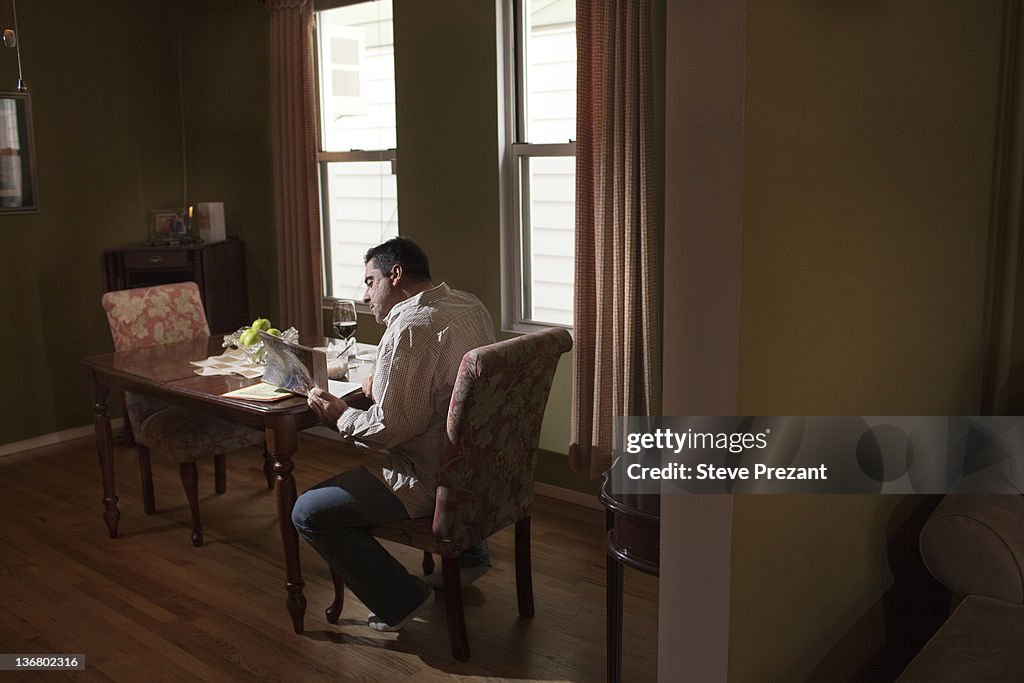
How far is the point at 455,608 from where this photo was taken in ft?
9.53

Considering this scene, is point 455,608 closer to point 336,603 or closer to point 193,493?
point 336,603

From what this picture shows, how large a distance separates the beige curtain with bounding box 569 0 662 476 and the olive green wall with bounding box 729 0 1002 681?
46.3 inches

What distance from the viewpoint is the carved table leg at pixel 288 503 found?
9.92 feet

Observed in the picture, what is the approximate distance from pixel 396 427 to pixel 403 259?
0.59 meters

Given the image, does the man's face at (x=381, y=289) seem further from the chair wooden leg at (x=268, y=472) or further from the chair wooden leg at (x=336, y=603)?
the chair wooden leg at (x=268, y=472)

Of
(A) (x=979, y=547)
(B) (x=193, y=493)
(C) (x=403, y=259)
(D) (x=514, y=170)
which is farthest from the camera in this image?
(D) (x=514, y=170)

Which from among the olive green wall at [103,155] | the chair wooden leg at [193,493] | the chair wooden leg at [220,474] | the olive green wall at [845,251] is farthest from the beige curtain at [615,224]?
the olive green wall at [103,155]

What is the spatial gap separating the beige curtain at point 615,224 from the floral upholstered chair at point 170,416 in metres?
1.46

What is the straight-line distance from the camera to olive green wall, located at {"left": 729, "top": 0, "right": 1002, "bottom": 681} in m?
1.75

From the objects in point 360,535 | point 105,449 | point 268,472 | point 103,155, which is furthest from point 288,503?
point 103,155

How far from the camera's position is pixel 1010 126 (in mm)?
2939

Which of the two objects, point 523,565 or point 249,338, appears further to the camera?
point 249,338

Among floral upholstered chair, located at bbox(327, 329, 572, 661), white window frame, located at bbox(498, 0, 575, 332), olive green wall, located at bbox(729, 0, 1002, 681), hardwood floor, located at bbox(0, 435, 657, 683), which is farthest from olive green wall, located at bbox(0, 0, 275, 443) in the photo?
olive green wall, located at bbox(729, 0, 1002, 681)

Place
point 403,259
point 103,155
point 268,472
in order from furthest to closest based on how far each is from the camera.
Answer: point 103,155 → point 268,472 → point 403,259
